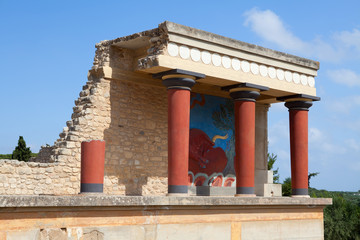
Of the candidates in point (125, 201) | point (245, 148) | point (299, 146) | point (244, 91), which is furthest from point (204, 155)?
point (125, 201)

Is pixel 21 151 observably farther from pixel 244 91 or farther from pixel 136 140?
pixel 244 91

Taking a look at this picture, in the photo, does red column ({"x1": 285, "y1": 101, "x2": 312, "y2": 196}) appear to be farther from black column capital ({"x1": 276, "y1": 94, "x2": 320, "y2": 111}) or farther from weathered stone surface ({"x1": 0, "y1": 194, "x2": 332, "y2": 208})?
weathered stone surface ({"x1": 0, "y1": 194, "x2": 332, "y2": 208})

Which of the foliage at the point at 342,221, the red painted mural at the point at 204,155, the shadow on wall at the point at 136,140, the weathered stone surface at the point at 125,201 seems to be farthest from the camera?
the foliage at the point at 342,221

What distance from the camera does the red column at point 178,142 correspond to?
1153 cm

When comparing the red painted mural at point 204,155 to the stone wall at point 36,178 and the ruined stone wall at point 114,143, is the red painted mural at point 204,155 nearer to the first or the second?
the ruined stone wall at point 114,143

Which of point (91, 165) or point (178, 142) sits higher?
point (178, 142)

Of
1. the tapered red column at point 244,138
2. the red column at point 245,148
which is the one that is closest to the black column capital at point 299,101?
the tapered red column at point 244,138

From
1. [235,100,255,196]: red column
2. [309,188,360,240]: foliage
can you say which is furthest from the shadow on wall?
[309,188,360,240]: foliage

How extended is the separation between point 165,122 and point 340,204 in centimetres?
903

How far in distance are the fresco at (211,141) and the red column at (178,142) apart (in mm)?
2707

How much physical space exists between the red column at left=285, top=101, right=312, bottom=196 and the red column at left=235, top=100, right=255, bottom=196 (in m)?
2.09

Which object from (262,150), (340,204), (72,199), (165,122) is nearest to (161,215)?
(72,199)

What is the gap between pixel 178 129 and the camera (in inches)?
460

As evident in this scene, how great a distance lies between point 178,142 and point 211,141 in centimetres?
354
